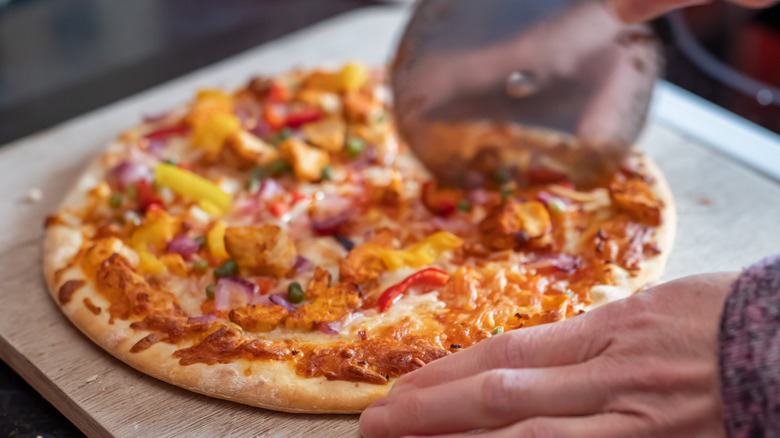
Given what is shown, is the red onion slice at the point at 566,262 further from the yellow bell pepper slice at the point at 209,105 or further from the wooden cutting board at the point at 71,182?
the yellow bell pepper slice at the point at 209,105

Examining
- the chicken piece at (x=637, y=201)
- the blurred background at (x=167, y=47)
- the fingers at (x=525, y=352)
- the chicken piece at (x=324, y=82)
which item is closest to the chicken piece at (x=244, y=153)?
the chicken piece at (x=324, y=82)

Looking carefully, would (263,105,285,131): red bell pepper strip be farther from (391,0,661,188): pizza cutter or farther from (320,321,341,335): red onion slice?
(320,321,341,335): red onion slice

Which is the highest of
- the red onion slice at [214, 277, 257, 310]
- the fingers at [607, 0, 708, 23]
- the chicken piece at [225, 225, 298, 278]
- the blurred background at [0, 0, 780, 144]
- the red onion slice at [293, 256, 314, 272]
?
the fingers at [607, 0, 708, 23]

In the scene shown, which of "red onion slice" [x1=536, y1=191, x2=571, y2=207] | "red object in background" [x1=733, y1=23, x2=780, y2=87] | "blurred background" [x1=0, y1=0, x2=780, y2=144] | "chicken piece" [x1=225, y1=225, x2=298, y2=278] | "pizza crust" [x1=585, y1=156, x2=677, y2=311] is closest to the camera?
"pizza crust" [x1=585, y1=156, x2=677, y2=311]

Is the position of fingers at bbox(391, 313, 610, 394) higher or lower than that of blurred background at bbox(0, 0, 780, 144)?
higher

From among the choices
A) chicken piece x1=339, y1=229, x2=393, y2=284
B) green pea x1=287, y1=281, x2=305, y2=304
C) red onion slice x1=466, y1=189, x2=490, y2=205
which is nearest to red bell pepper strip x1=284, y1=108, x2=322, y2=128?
red onion slice x1=466, y1=189, x2=490, y2=205

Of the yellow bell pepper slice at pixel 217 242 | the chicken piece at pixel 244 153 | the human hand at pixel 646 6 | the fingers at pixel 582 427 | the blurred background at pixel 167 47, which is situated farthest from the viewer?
the blurred background at pixel 167 47

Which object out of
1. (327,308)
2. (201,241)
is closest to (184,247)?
(201,241)
